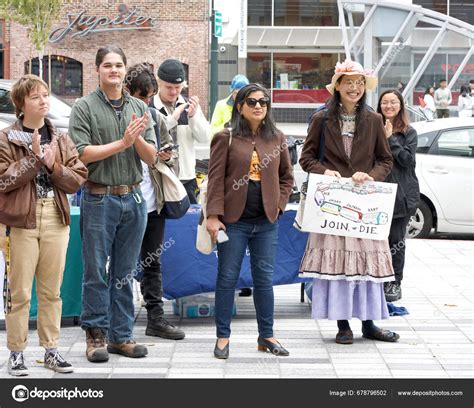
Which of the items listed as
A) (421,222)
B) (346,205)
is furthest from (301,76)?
(346,205)

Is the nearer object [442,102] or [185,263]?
[185,263]

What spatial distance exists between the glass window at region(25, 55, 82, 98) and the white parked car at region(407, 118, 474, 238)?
25985 millimetres

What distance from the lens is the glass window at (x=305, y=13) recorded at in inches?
1565

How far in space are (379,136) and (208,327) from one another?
197 cm

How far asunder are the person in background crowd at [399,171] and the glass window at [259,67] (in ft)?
103

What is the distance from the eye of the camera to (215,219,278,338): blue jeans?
657 centimetres

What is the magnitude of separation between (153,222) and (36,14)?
25.1 meters

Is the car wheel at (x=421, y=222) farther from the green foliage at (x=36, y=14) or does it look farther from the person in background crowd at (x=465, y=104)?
the green foliage at (x=36, y=14)

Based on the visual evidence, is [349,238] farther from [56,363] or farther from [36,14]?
[36,14]

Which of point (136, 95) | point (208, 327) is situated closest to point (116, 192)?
point (136, 95)

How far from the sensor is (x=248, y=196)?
654 cm

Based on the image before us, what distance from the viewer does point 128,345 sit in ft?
21.7

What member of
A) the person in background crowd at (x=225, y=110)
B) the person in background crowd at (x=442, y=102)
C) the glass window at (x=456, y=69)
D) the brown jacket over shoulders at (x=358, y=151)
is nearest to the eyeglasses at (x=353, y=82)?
the brown jacket over shoulders at (x=358, y=151)
